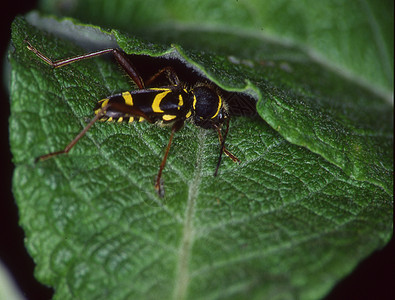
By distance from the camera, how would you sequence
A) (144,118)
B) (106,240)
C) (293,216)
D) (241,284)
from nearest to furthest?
(241,284) → (106,240) → (293,216) → (144,118)

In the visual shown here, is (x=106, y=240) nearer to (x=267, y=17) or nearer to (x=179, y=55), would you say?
(x=179, y=55)

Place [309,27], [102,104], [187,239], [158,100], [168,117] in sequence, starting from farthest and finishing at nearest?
[309,27]
[158,100]
[168,117]
[102,104]
[187,239]

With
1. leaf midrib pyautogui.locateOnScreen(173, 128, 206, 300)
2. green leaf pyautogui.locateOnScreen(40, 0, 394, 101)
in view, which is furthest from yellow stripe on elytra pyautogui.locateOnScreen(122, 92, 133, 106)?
green leaf pyautogui.locateOnScreen(40, 0, 394, 101)

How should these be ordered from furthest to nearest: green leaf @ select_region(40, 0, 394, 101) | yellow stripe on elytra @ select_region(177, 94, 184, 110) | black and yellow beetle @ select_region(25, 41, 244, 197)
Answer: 1. green leaf @ select_region(40, 0, 394, 101)
2. yellow stripe on elytra @ select_region(177, 94, 184, 110)
3. black and yellow beetle @ select_region(25, 41, 244, 197)

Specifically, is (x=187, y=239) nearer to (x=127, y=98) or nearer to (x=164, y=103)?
(x=127, y=98)

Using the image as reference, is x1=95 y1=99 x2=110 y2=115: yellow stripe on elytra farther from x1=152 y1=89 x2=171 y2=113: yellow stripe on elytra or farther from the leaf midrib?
the leaf midrib

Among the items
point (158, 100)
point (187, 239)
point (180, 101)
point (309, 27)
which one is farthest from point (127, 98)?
point (309, 27)

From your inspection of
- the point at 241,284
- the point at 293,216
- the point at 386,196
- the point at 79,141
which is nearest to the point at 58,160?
the point at 79,141

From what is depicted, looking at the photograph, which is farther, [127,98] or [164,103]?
[164,103]
